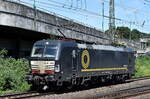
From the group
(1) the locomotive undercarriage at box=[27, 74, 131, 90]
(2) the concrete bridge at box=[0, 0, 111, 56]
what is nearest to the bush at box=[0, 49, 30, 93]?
(1) the locomotive undercarriage at box=[27, 74, 131, 90]

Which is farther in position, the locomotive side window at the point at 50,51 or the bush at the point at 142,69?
the bush at the point at 142,69

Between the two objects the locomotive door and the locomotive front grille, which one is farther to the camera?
the locomotive door

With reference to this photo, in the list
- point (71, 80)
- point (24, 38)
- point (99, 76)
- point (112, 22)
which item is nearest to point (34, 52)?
point (71, 80)

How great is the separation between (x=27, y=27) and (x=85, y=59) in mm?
6009

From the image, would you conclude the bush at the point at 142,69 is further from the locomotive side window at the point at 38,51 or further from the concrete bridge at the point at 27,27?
the locomotive side window at the point at 38,51

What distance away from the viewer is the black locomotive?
18.0 meters

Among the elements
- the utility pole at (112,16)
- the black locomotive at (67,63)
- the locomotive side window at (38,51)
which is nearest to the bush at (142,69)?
the utility pole at (112,16)

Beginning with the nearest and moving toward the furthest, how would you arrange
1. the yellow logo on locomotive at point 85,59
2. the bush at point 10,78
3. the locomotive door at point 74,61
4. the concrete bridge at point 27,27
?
1. the locomotive door at point 74,61
2. the bush at point 10,78
3. the yellow logo on locomotive at point 85,59
4. the concrete bridge at point 27,27

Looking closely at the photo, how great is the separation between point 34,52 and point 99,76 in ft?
19.1

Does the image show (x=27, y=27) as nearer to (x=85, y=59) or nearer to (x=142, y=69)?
(x=85, y=59)

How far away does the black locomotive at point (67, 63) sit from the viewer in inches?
710

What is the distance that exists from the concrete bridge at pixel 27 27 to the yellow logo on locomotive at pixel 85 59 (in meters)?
4.85

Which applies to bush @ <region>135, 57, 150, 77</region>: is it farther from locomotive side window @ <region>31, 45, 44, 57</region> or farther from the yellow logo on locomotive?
locomotive side window @ <region>31, 45, 44, 57</region>

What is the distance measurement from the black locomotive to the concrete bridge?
4225 mm
